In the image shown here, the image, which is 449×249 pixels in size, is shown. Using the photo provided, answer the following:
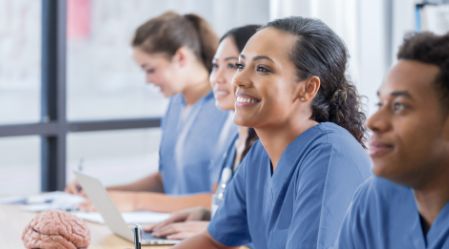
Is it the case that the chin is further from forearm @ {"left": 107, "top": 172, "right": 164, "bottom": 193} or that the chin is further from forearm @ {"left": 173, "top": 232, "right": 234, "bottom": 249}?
forearm @ {"left": 107, "top": 172, "right": 164, "bottom": 193}

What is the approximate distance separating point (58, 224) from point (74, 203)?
0.82 metres

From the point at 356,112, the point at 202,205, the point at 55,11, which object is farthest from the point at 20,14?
the point at 356,112

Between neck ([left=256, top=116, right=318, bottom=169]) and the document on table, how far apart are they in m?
0.70

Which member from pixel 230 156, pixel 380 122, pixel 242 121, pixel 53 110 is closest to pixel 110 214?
pixel 230 156

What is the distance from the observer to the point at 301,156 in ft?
6.02

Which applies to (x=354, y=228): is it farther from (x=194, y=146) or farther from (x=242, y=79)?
(x=194, y=146)

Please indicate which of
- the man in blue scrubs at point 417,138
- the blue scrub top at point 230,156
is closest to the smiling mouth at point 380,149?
the man in blue scrubs at point 417,138

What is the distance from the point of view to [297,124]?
1.88 m

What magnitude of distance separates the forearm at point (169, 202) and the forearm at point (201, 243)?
21.9 inches

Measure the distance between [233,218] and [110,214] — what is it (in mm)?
434

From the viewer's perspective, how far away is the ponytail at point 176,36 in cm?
299

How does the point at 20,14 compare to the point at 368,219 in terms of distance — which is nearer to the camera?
the point at 368,219

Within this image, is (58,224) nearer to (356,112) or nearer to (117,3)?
(356,112)

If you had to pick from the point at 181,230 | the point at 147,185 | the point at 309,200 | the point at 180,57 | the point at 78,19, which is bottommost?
the point at 147,185
